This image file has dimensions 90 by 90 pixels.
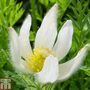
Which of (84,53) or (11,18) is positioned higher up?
(11,18)

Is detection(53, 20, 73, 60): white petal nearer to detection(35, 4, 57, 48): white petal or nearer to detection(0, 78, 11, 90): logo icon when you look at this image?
detection(35, 4, 57, 48): white petal

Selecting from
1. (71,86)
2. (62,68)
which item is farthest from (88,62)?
(62,68)

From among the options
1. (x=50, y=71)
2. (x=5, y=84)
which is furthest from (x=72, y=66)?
(x=5, y=84)

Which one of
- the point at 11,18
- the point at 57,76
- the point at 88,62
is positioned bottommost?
the point at 57,76

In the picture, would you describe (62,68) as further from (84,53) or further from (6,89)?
(6,89)

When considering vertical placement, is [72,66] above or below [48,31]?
below

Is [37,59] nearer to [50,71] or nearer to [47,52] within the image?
[47,52]
